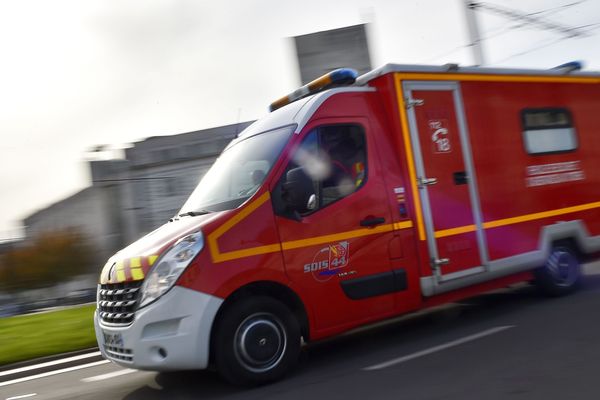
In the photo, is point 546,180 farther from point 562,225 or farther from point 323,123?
point 323,123

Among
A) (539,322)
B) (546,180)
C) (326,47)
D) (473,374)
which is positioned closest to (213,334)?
(473,374)

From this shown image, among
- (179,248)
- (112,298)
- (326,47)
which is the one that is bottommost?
(112,298)

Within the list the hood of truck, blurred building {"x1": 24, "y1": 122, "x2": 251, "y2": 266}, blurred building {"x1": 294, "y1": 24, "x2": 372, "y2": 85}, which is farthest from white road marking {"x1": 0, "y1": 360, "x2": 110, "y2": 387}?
blurred building {"x1": 294, "y1": 24, "x2": 372, "y2": 85}

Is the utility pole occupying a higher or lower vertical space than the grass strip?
higher

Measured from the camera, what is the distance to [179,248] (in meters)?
4.70

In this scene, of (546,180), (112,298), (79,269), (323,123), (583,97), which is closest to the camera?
(112,298)

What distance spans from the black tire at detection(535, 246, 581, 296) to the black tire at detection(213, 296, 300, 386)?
140 inches

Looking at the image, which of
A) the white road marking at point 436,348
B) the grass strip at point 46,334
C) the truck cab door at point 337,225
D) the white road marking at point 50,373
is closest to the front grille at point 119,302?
the truck cab door at point 337,225

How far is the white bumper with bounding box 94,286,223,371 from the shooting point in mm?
4598

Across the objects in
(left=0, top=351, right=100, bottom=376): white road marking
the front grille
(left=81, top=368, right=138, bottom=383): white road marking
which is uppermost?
the front grille

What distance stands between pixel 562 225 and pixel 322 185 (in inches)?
137

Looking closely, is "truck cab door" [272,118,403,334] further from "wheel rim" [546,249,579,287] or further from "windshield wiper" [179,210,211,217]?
"wheel rim" [546,249,579,287]

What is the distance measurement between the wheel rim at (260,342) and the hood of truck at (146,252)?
87cm

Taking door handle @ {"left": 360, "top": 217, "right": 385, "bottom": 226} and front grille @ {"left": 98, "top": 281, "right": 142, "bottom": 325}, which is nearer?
front grille @ {"left": 98, "top": 281, "right": 142, "bottom": 325}
